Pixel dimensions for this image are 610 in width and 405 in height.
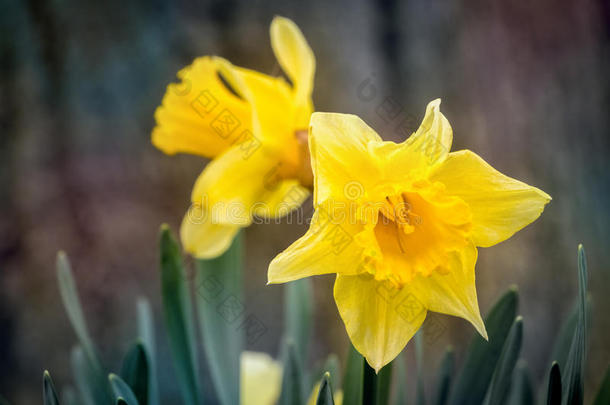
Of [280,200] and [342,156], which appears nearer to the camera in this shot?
[342,156]

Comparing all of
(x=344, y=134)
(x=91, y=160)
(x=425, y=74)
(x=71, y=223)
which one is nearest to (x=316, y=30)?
(x=425, y=74)

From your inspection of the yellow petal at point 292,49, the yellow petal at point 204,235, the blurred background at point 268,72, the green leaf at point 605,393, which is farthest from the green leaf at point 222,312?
the blurred background at point 268,72

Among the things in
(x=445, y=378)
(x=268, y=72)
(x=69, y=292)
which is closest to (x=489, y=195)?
(x=445, y=378)

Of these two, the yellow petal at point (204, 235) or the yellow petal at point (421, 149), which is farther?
the yellow petal at point (204, 235)

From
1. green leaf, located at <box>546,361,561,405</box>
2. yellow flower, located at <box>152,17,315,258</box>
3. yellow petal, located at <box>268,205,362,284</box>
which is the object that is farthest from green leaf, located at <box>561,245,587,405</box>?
yellow flower, located at <box>152,17,315,258</box>

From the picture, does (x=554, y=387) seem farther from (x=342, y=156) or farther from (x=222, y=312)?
(x=222, y=312)

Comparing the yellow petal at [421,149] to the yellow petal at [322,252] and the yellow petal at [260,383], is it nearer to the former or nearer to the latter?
the yellow petal at [322,252]

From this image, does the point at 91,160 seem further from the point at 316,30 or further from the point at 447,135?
the point at 447,135
